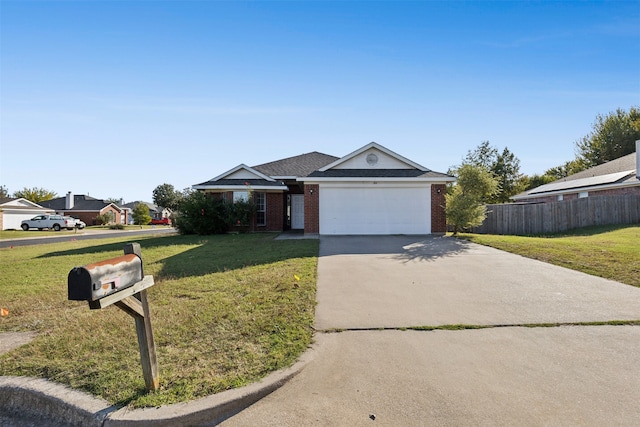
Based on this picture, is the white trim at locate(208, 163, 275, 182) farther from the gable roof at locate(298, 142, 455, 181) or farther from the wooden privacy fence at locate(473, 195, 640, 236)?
the wooden privacy fence at locate(473, 195, 640, 236)

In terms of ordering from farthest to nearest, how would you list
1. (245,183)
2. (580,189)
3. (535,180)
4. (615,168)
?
(535,180) → (615,168) → (580,189) → (245,183)

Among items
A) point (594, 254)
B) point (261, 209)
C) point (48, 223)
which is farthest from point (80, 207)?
point (594, 254)

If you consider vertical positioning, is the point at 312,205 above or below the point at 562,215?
above

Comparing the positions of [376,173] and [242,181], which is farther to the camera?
[242,181]

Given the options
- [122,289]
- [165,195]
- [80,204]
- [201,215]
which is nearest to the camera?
[122,289]

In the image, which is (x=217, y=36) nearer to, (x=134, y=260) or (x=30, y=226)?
(x=134, y=260)

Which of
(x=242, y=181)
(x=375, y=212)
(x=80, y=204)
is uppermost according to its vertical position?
(x=242, y=181)

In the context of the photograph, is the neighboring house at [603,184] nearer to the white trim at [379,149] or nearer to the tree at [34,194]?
the white trim at [379,149]

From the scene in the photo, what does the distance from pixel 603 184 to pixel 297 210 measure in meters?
19.0

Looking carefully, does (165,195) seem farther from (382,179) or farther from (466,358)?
(466,358)

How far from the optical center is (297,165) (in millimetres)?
20891

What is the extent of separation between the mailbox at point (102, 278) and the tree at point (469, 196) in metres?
13.9

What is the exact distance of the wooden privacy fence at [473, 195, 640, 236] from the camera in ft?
55.6

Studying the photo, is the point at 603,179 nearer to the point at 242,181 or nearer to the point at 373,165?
the point at 373,165
